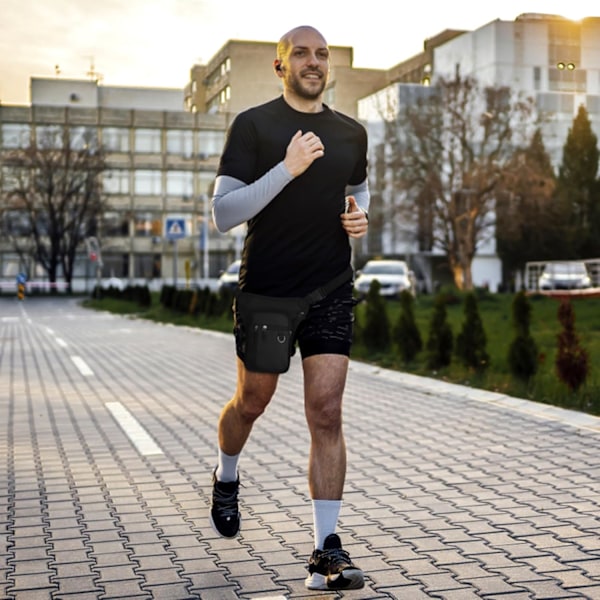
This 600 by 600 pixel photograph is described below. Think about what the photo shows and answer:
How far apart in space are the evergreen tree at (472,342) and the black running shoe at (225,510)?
8427mm

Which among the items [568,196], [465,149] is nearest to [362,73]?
[568,196]

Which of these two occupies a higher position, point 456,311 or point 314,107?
point 314,107

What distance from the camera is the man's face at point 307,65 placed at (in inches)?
179

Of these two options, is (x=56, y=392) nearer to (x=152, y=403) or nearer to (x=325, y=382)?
(x=152, y=403)

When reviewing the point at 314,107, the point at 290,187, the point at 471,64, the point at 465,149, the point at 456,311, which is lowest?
the point at 456,311

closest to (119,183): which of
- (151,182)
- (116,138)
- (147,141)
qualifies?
(151,182)

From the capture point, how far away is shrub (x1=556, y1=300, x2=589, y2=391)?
10852 millimetres

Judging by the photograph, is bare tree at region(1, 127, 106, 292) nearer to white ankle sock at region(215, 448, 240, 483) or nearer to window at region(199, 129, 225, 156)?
window at region(199, 129, 225, 156)

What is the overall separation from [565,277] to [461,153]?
11679 mm

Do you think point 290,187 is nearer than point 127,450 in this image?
Yes

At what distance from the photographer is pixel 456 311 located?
98.1 ft

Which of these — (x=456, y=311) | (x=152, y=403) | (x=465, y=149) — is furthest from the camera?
(x=465, y=149)

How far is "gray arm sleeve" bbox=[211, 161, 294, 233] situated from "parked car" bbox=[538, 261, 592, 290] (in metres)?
40.2

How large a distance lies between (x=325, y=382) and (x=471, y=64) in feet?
250
